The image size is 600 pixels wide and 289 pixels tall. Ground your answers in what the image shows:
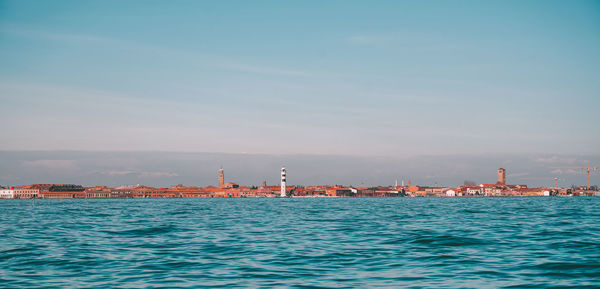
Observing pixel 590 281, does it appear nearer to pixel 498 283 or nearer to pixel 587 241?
pixel 498 283

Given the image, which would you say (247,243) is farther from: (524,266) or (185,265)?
(524,266)

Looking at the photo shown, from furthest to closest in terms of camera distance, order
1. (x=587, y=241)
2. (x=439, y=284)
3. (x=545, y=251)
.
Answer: (x=587, y=241)
(x=545, y=251)
(x=439, y=284)

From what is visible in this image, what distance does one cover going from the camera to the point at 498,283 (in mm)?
12211

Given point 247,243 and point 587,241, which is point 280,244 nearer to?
point 247,243

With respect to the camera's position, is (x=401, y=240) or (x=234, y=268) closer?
(x=234, y=268)

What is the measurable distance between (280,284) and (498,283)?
192 inches

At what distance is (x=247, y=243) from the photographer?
20.4 meters

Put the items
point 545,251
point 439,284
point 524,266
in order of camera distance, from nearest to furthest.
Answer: point 439,284 < point 524,266 < point 545,251

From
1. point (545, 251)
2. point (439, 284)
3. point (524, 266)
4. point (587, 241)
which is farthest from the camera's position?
point (587, 241)

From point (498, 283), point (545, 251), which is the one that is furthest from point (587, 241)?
point (498, 283)

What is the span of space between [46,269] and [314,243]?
9.14m

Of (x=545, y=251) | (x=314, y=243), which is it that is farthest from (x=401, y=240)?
(x=545, y=251)

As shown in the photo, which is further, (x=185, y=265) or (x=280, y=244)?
(x=280, y=244)

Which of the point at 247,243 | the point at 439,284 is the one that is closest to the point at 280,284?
the point at 439,284
